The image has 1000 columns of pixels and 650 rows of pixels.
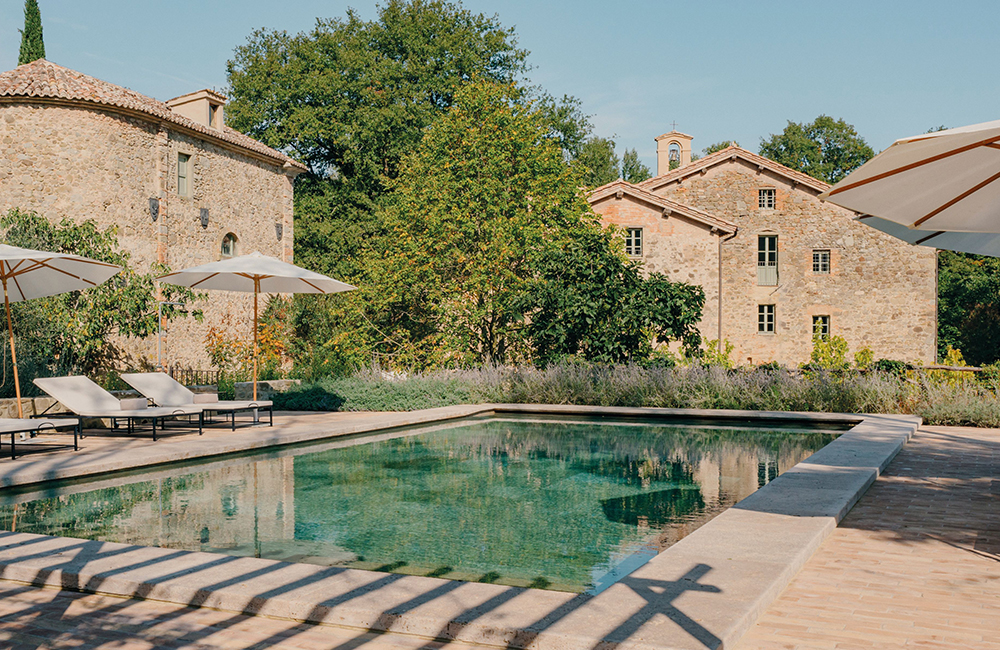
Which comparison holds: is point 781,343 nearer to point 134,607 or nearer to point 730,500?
point 730,500

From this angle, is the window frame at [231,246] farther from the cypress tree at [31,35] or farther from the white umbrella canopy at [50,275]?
the white umbrella canopy at [50,275]

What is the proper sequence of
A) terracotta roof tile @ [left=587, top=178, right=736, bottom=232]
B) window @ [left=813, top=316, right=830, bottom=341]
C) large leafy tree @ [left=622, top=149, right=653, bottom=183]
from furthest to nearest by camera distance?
large leafy tree @ [left=622, top=149, right=653, bottom=183]
window @ [left=813, top=316, right=830, bottom=341]
terracotta roof tile @ [left=587, top=178, right=736, bottom=232]

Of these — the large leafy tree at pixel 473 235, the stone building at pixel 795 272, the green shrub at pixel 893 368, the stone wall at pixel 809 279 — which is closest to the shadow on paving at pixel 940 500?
the green shrub at pixel 893 368

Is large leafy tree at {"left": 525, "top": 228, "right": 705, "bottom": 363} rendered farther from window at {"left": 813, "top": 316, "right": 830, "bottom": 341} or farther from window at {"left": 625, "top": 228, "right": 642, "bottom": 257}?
window at {"left": 813, "top": 316, "right": 830, "bottom": 341}

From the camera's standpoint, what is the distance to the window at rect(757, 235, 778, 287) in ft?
99.1

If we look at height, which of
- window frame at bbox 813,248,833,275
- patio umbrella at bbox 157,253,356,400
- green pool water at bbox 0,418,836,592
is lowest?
green pool water at bbox 0,418,836,592

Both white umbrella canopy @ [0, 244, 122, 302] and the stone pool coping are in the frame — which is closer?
the stone pool coping

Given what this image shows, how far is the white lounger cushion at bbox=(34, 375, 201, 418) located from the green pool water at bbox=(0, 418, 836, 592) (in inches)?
71.6

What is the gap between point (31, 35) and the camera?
1137 inches

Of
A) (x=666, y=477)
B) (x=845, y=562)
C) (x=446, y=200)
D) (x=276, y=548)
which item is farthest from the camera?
(x=446, y=200)

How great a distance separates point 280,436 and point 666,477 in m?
5.08

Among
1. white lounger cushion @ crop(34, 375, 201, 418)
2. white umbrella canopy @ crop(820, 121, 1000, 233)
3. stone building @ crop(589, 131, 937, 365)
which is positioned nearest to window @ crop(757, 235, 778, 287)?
stone building @ crop(589, 131, 937, 365)

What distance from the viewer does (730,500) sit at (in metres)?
7.42

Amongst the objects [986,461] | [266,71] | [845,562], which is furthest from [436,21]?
[845,562]
